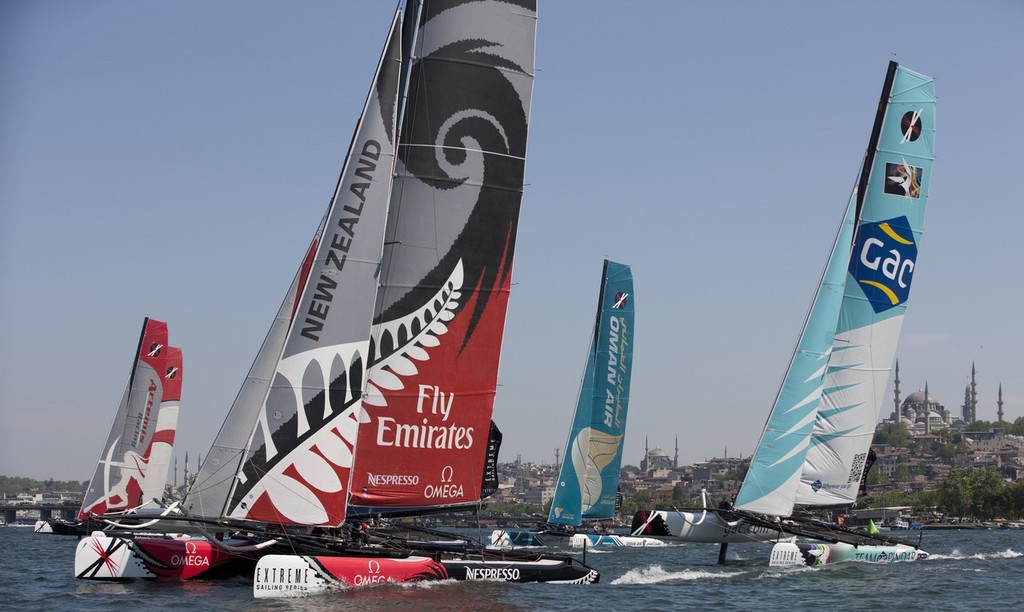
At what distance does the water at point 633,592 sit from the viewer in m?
18.6

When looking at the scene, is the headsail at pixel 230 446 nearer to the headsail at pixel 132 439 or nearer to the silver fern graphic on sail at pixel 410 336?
the silver fern graphic on sail at pixel 410 336

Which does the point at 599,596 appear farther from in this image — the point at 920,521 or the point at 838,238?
the point at 920,521

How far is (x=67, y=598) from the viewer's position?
20.9 meters

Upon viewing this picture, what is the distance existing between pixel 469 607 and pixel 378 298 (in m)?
6.04

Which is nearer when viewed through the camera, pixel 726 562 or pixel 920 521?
pixel 726 562

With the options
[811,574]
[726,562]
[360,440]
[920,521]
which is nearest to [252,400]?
[360,440]

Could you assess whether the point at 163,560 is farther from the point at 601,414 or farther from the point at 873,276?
the point at 873,276

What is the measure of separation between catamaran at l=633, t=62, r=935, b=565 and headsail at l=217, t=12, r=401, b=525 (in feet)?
46.5

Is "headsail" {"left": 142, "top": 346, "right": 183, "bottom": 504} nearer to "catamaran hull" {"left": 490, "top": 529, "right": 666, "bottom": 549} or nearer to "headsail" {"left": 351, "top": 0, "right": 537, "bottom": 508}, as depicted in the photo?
"catamaran hull" {"left": 490, "top": 529, "right": 666, "bottom": 549}

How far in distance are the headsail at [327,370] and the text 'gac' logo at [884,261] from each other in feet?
58.4

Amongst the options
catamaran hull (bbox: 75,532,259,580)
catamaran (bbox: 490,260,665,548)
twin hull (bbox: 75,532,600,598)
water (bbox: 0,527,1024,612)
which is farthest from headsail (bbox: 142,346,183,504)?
catamaran hull (bbox: 75,532,259,580)

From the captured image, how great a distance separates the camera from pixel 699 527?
31406 mm

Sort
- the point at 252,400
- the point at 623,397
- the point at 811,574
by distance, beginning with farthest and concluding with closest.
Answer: the point at 623,397, the point at 811,574, the point at 252,400

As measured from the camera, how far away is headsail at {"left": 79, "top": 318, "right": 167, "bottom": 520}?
45594 millimetres
